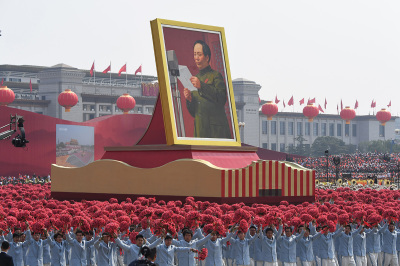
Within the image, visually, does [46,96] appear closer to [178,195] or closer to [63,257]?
[178,195]

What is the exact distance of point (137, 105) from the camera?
118 metres

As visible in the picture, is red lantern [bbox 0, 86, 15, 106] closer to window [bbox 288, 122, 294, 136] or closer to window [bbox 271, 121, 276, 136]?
window [bbox 271, 121, 276, 136]

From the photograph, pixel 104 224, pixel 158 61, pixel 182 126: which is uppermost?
pixel 158 61

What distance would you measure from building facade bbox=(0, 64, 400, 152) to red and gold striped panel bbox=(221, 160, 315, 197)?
229 ft

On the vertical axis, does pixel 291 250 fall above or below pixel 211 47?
below

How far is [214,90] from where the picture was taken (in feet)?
136

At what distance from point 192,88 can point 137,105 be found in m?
78.4

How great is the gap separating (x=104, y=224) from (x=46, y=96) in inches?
3601

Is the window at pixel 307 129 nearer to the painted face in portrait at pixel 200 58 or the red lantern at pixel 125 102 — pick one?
the red lantern at pixel 125 102

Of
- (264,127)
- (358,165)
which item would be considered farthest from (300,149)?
(358,165)

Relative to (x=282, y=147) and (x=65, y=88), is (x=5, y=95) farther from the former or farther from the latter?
(x=282, y=147)

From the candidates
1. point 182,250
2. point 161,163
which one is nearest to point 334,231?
point 182,250

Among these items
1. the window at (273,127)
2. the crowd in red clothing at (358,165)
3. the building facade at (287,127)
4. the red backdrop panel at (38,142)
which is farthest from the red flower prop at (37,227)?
the window at (273,127)

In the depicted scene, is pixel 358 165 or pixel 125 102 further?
pixel 358 165
